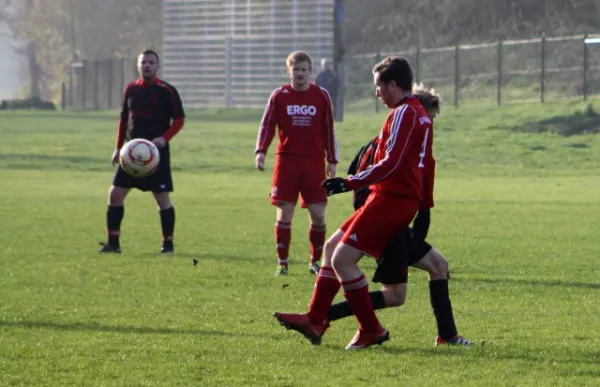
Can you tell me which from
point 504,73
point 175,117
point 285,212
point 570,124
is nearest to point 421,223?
point 285,212

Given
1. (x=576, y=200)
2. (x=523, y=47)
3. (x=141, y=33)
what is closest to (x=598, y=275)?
(x=576, y=200)

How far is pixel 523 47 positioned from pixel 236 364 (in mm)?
43900

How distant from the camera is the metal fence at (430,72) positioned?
43594mm

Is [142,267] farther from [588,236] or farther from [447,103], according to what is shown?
[447,103]

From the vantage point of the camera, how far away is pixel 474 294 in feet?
34.4

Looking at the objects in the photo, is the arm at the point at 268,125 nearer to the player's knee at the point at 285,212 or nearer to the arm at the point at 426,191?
the player's knee at the point at 285,212

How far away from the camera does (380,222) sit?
7645mm

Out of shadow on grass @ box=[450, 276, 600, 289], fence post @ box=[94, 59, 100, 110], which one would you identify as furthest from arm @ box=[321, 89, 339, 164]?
fence post @ box=[94, 59, 100, 110]

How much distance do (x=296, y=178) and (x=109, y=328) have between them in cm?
365

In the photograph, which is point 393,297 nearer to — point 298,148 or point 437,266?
point 437,266

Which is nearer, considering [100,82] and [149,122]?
[149,122]

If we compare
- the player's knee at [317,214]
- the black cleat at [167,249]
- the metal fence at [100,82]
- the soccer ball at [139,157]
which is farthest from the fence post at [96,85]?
the player's knee at [317,214]

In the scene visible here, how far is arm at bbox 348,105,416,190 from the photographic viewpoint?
746 centimetres

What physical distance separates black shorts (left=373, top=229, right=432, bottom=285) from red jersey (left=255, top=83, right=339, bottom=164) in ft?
13.3
